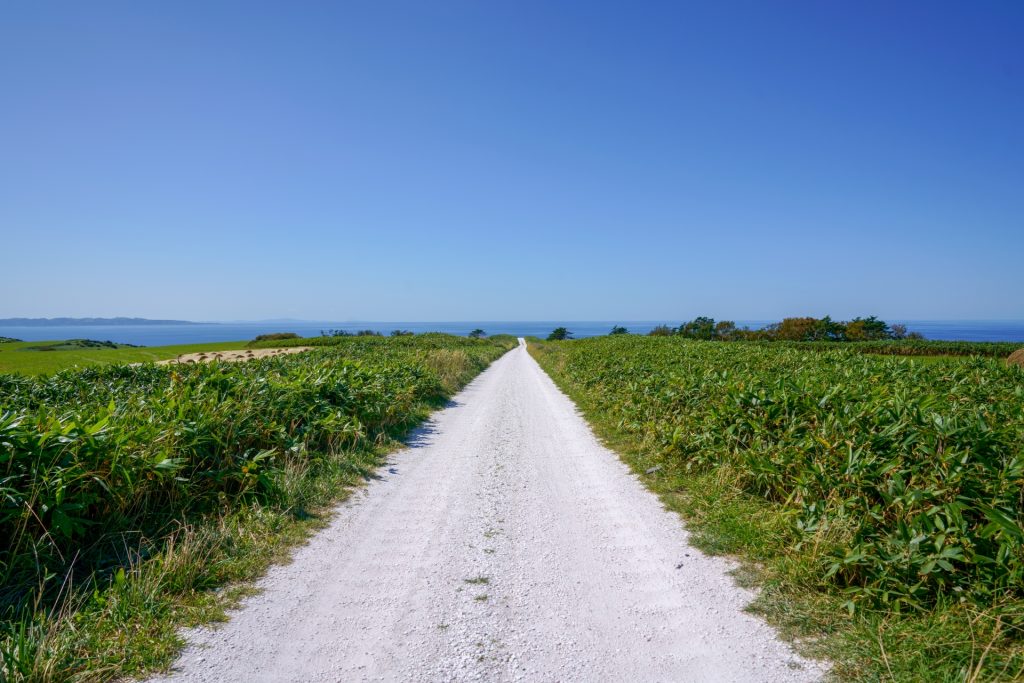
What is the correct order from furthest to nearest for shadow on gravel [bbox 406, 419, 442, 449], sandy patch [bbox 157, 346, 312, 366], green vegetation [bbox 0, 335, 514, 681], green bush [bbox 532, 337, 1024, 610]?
sandy patch [bbox 157, 346, 312, 366] → shadow on gravel [bbox 406, 419, 442, 449] → green bush [bbox 532, 337, 1024, 610] → green vegetation [bbox 0, 335, 514, 681]

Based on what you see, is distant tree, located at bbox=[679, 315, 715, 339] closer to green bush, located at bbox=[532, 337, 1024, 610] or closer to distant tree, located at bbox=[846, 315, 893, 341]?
distant tree, located at bbox=[846, 315, 893, 341]

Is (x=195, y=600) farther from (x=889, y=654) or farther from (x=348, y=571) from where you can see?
(x=889, y=654)

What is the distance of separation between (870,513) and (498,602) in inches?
121

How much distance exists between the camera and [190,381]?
7605 millimetres

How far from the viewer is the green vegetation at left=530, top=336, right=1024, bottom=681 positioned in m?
2.97

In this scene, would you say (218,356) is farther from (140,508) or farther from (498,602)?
(498,602)

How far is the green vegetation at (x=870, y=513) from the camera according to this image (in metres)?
2.97

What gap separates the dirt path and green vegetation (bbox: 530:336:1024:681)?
1.42ft

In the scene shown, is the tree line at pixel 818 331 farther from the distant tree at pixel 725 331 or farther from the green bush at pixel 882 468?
the green bush at pixel 882 468

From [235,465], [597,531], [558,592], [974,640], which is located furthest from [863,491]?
[235,465]

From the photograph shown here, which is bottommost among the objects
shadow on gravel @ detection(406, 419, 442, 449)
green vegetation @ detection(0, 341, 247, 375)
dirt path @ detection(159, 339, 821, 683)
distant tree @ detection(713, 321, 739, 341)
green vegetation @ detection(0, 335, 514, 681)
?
shadow on gravel @ detection(406, 419, 442, 449)

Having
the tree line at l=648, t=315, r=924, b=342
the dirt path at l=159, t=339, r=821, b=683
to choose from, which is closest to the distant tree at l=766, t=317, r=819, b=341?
the tree line at l=648, t=315, r=924, b=342

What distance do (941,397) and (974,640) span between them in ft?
14.8

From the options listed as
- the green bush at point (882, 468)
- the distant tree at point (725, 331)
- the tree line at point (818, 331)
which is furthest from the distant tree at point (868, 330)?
the green bush at point (882, 468)
